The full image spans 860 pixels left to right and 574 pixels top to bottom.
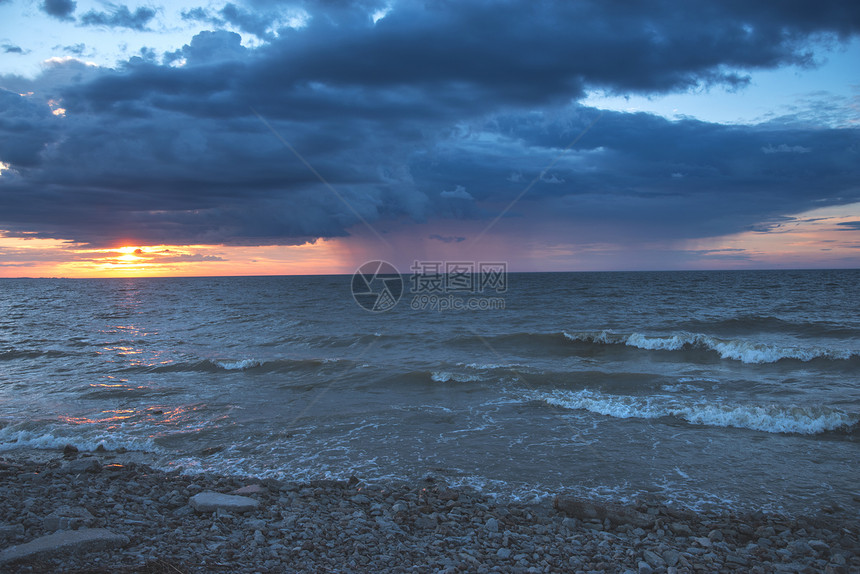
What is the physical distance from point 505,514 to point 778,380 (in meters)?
14.6

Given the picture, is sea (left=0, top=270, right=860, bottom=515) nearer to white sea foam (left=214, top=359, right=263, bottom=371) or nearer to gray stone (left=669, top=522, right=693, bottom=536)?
white sea foam (left=214, top=359, right=263, bottom=371)

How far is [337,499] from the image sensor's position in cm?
775

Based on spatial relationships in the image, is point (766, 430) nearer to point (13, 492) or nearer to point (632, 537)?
point (632, 537)

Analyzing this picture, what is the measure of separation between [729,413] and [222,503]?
39.7 ft

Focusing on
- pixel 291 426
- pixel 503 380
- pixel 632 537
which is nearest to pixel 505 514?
pixel 632 537

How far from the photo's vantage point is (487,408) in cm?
1369

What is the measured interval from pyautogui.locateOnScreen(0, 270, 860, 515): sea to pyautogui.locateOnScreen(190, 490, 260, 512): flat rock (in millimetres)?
1881

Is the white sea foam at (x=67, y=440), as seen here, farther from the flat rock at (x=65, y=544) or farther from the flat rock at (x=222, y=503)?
the flat rock at (x=65, y=544)

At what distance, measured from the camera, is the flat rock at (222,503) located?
22.9 ft

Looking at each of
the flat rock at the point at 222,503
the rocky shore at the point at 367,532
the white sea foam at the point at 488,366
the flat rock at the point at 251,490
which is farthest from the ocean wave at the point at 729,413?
the flat rock at the point at 222,503

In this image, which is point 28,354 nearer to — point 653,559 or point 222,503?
point 222,503

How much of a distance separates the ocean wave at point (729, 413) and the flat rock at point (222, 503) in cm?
942

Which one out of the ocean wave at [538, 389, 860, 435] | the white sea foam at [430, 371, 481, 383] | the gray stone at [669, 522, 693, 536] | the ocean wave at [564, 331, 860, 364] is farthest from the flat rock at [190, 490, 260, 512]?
the ocean wave at [564, 331, 860, 364]

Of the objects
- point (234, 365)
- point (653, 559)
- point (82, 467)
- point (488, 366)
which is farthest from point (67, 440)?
point (488, 366)
